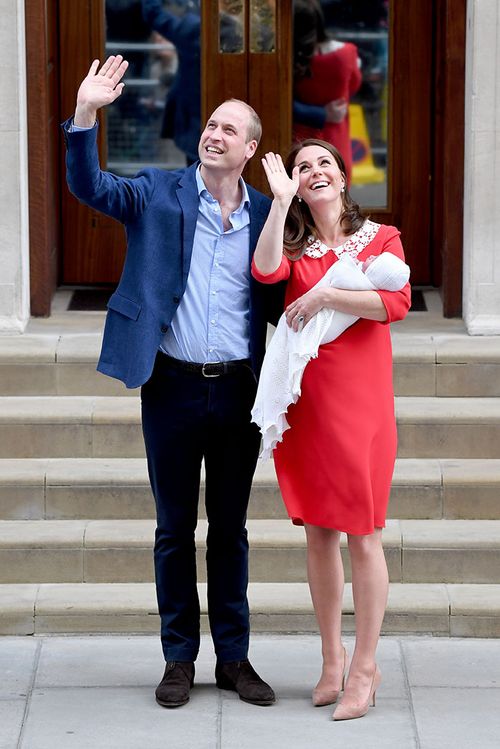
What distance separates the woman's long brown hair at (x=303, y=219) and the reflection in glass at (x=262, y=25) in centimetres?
348

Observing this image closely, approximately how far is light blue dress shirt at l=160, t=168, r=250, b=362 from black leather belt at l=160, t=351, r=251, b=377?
A: 0.02 m

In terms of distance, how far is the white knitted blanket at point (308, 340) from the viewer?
4898 millimetres

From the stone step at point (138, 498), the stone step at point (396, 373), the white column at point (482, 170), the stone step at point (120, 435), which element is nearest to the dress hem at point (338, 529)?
the stone step at point (138, 498)

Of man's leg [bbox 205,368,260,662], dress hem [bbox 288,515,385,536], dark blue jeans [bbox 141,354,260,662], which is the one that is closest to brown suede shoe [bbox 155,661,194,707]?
dark blue jeans [bbox 141,354,260,662]

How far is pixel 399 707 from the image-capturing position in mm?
5207

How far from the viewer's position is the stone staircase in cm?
593

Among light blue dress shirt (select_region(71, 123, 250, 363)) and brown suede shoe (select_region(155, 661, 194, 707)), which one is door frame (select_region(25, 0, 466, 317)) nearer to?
light blue dress shirt (select_region(71, 123, 250, 363))

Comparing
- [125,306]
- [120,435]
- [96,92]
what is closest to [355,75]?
[120,435]

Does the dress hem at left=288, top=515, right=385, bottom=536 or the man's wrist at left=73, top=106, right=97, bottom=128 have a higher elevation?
the man's wrist at left=73, top=106, right=97, bottom=128

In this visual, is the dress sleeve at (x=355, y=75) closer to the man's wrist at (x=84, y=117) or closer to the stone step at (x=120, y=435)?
the stone step at (x=120, y=435)

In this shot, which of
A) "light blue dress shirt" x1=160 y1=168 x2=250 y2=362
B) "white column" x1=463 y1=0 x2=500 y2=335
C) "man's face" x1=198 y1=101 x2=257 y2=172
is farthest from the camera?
"white column" x1=463 y1=0 x2=500 y2=335

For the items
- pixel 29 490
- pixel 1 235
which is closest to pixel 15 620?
pixel 29 490

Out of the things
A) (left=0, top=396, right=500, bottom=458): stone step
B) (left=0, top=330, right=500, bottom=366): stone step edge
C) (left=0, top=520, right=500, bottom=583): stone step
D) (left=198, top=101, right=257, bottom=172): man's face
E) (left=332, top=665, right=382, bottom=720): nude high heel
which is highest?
(left=198, top=101, right=257, bottom=172): man's face

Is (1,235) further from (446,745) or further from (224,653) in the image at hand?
(446,745)
